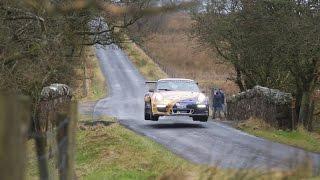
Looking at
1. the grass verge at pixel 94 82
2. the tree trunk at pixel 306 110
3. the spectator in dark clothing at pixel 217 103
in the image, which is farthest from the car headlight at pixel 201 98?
the grass verge at pixel 94 82

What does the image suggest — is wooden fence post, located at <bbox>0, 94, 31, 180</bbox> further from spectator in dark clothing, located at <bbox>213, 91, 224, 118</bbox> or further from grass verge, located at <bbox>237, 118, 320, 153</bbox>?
spectator in dark clothing, located at <bbox>213, 91, 224, 118</bbox>

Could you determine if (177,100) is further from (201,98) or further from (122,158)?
(122,158)

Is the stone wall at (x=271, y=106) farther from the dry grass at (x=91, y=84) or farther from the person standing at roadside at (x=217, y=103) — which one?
the dry grass at (x=91, y=84)

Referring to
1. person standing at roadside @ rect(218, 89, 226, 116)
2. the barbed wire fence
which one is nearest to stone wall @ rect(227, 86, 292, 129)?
person standing at roadside @ rect(218, 89, 226, 116)

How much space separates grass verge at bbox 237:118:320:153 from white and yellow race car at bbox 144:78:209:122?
2017 millimetres

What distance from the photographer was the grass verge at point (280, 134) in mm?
18608

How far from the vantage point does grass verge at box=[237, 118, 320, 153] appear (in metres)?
18.6

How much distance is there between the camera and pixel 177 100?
20.0 meters

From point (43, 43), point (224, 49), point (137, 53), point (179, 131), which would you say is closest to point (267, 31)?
point (224, 49)

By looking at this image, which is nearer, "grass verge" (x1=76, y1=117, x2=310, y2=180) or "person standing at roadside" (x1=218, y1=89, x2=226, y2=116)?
"grass verge" (x1=76, y1=117, x2=310, y2=180)

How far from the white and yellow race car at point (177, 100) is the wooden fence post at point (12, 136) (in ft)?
56.6

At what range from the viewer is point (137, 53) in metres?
84.2

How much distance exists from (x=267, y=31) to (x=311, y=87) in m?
3.45

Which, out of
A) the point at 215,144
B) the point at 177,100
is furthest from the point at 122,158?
the point at 177,100
